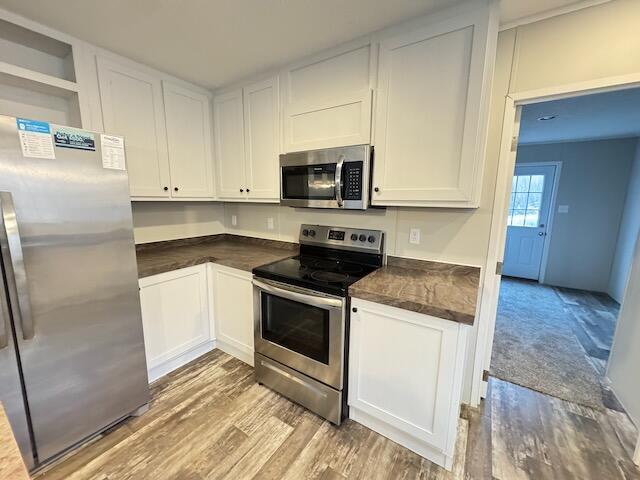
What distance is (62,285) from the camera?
136 centimetres

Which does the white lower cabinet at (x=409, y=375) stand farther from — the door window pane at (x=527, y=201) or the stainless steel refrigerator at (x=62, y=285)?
the door window pane at (x=527, y=201)

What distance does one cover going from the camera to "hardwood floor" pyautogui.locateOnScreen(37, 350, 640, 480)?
145 centimetres

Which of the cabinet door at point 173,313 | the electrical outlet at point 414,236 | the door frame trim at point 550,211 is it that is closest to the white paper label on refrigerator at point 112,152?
the cabinet door at point 173,313

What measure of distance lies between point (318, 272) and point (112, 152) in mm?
1369

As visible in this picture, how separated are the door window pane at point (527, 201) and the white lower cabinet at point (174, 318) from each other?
16.9 feet

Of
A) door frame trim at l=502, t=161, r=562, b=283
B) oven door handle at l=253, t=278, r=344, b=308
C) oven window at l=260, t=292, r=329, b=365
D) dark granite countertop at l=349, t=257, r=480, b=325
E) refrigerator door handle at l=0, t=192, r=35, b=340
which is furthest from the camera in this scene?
door frame trim at l=502, t=161, r=562, b=283

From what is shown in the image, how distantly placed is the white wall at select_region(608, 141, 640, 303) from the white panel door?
2.82 ft

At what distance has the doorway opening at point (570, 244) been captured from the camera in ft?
7.77

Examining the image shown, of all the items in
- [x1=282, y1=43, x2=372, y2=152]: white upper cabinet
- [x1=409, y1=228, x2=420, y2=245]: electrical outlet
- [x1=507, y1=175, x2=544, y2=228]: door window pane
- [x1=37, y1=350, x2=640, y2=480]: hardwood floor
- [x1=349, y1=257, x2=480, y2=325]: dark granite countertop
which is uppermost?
[x1=282, y1=43, x2=372, y2=152]: white upper cabinet

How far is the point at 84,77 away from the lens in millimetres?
1795

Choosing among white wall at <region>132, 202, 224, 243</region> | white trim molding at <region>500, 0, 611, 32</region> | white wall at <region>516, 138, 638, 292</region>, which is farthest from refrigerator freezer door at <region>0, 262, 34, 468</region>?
white wall at <region>516, 138, 638, 292</region>

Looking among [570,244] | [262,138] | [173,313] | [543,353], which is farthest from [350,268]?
[570,244]

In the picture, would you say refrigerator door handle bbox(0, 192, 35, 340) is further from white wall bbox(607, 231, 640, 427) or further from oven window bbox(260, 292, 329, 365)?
white wall bbox(607, 231, 640, 427)

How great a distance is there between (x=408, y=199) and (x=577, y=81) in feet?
3.35
